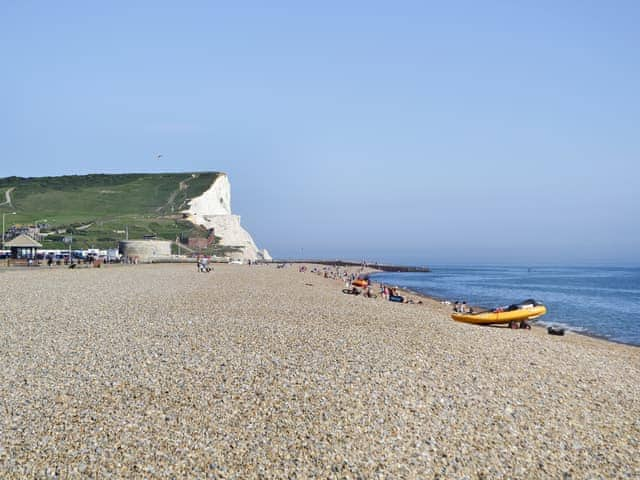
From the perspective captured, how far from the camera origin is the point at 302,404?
26.2 ft

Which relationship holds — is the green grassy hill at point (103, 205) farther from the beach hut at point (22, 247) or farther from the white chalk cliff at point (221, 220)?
the beach hut at point (22, 247)

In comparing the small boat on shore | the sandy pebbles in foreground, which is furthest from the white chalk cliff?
the sandy pebbles in foreground

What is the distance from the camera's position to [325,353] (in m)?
11.1

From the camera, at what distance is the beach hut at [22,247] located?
5434 cm

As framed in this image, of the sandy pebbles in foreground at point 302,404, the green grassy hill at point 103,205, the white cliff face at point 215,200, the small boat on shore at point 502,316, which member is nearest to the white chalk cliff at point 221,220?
the white cliff face at point 215,200

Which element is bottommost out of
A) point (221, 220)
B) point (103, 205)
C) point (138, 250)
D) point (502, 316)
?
point (502, 316)

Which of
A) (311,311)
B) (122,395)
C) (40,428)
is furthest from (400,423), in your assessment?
(311,311)

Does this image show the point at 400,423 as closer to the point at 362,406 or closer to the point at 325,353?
the point at 362,406

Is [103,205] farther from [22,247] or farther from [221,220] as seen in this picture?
[22,247]

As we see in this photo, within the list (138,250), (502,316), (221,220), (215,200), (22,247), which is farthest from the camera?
(215,200)

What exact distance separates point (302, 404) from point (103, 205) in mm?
119297

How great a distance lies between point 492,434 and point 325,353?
4255 millimetres

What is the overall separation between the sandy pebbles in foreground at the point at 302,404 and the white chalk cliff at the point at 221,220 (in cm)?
7853

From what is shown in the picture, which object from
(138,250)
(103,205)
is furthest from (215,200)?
(138,250)
